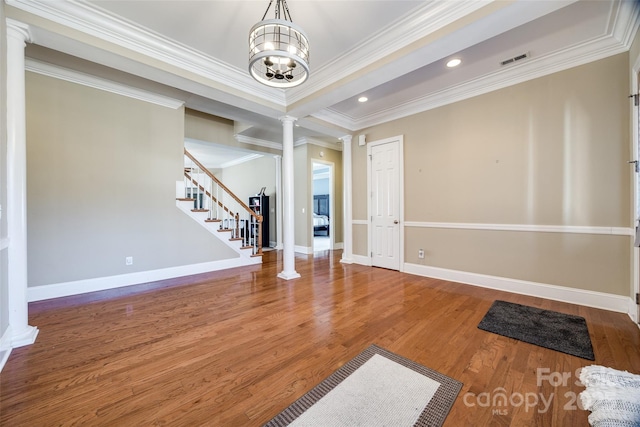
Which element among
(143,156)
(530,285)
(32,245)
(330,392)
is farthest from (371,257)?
(32,245)

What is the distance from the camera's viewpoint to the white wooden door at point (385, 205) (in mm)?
4598

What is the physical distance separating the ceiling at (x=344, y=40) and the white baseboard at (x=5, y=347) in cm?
261

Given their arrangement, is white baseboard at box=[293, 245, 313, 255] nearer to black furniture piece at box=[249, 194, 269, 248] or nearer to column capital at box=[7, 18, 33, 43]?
black furniture piece at box=[249, 194, 269, 248]

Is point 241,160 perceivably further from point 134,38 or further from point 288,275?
point 134,38

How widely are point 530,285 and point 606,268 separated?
2.36 ft

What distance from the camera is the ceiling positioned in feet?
7.29

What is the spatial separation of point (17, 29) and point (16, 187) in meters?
1.36

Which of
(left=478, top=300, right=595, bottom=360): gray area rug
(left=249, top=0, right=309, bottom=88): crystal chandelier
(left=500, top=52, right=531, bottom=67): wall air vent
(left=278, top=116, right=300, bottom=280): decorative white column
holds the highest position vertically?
(left=500, top=52, right=531, bottom=67): wall air vent

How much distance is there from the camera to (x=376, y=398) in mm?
1518

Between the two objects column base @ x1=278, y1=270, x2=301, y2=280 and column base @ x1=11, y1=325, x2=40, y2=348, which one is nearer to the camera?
column base @ x1=11, y1=325, x2=40, y2=348

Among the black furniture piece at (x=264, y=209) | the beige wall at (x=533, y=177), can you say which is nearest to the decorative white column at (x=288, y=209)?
the beige wall at (x=533, y=177)

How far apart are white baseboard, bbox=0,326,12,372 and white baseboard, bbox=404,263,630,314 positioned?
472 cm

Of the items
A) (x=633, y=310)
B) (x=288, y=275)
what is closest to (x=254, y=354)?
(x=288, y=275)

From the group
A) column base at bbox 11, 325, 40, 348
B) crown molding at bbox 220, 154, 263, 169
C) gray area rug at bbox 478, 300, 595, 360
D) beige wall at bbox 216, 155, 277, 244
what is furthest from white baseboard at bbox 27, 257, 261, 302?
gray area rug at bbox 478, 300, 595, 360
